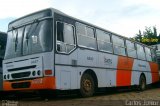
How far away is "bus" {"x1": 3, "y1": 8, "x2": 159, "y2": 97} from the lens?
10523mm

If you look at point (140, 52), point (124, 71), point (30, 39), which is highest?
point (140, 52)

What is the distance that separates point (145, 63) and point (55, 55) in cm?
1088

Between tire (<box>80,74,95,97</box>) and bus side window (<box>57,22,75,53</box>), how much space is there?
144 centimetres

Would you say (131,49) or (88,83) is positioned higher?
(131,49)

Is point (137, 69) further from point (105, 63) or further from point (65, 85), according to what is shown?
point (65, 85)

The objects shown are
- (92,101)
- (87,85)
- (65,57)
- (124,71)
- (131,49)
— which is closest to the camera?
(92,101)

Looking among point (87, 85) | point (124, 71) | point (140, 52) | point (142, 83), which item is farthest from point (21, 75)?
point (140, 52)

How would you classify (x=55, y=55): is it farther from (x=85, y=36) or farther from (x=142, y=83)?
(x=142, y=83)

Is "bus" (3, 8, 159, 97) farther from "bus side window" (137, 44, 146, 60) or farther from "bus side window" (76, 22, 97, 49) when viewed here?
"bus side window" (137, 44, 146, 60)

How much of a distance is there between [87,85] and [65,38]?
2.27 m

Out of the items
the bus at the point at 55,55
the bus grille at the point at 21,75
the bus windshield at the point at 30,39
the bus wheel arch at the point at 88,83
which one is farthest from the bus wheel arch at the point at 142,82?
the bus grille at the point at 21,75

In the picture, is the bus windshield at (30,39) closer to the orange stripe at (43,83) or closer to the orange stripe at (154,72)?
the orange stripe at (43,83)

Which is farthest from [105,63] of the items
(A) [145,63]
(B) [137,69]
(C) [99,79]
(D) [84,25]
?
(A) [145,63]

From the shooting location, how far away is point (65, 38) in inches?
441
